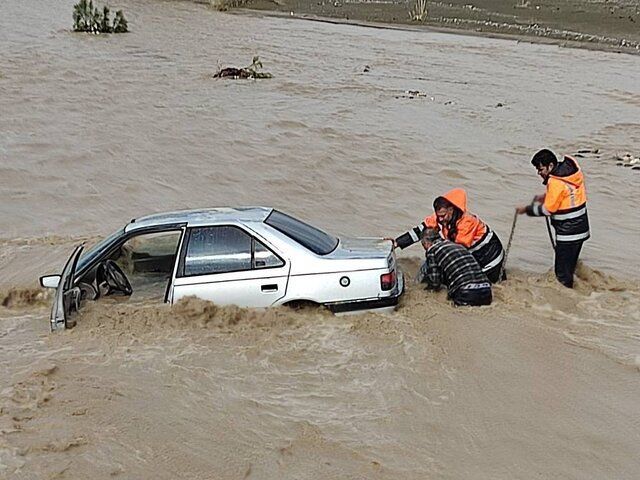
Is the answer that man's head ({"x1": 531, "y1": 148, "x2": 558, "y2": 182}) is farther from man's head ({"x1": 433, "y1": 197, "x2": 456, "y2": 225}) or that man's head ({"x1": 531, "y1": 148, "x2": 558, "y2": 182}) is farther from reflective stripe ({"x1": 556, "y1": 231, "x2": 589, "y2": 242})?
man's head ({"x1": 433, "y1": 197, "x2": 456, "y2": 225})

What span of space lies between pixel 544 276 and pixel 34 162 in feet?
33.1

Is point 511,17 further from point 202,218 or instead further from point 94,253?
A: point 94,253

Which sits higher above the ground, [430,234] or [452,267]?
[430,234]

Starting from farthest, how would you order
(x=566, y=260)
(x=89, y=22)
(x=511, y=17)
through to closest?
1. (x=511, y=17)
2. (x=89, y=22)
3. (x=566, y=260)

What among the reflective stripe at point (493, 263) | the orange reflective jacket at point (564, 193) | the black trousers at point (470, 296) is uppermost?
the orange reflective jacket at point (564, 193)

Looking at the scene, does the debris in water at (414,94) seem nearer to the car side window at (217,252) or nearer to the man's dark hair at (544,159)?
the man's dark hair at (544,159)

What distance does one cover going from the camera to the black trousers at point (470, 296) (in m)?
8.24

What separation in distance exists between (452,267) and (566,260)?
69.1 inches

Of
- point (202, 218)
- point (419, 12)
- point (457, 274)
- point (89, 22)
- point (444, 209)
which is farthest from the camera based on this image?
point (419, 12)

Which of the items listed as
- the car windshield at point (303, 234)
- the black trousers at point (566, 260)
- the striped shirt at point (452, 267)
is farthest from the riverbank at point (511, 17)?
the car windshield at point (303, 234)

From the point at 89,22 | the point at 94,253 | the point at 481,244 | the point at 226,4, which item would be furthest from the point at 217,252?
the point at 226,4

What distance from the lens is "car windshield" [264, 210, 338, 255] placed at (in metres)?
7.74

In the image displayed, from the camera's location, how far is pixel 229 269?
24.8ft

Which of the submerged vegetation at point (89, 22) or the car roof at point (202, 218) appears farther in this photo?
the submerged vegetation at point (89, 22)
